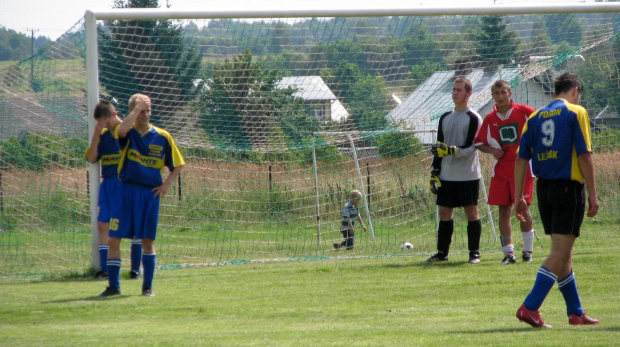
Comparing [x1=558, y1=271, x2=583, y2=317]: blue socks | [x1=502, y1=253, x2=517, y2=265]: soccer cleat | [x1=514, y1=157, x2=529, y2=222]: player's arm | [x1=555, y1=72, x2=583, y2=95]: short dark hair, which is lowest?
[x1=558, y1=271, x2=583, y2=317]: blue socks

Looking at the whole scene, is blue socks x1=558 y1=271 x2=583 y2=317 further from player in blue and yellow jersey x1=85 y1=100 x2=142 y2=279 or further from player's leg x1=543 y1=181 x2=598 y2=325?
player in blue and yellow jersey x1=85 y1=100 x2=142 y2=279

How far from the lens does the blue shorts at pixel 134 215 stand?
695cm

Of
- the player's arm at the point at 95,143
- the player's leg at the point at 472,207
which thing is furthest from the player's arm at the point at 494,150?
the player's arm at the point at 95,143

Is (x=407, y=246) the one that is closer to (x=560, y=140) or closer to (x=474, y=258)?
(x=474, y=258)

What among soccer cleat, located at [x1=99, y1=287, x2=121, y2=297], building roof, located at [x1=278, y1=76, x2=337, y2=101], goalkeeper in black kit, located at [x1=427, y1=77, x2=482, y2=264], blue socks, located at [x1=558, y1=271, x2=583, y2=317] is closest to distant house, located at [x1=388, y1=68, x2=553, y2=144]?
building roof, located at [x1=278, y1=76, x2=337, y2=101]

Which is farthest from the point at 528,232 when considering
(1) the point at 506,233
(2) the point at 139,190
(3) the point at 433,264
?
(2) the point at 139,190

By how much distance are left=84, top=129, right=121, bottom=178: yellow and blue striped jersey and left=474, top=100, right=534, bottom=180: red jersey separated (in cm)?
397

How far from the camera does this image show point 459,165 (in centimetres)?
888

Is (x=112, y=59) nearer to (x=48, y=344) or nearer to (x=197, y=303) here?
(x=197, y=303)

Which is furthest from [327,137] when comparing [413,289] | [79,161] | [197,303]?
[197,303]

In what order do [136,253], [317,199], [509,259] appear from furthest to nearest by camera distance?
[317,199] → [509,259] → [136,253]

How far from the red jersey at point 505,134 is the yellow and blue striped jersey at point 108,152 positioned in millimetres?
3969

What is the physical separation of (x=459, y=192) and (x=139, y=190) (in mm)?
3716

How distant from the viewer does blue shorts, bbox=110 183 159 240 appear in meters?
6.95
